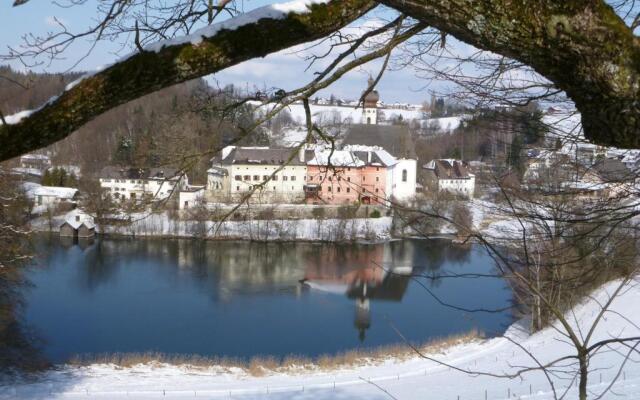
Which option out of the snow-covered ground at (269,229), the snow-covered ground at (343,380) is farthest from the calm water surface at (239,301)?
the snow-covered ground at (269,229)

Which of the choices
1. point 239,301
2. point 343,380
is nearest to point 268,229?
point 239,301

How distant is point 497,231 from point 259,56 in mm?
1747

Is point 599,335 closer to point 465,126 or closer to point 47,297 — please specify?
point 465,126

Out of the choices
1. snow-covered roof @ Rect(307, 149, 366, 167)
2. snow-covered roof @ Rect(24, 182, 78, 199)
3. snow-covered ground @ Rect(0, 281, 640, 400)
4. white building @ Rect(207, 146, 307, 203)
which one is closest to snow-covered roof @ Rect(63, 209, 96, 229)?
snow-covered roof @ Rect(24, 182, 78, 199)

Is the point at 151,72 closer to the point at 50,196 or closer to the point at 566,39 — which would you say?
the point at 566,39

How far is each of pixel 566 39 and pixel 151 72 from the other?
639 millimetres

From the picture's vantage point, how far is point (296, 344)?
30.1 ft

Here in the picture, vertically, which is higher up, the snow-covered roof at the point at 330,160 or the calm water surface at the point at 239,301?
the snow-covered roof at the point at 330,160

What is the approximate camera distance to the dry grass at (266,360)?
8125 mm

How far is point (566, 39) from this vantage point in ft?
2.73

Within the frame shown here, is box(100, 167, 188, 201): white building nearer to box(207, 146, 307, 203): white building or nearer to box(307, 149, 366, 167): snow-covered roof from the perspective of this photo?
box(207, 146, 307, 203): white building

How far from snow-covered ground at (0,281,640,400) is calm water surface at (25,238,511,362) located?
90 cm

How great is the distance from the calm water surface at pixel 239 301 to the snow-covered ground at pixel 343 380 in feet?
2.95

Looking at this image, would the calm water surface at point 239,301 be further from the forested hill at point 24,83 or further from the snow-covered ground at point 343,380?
the forested hill at point 24,83
